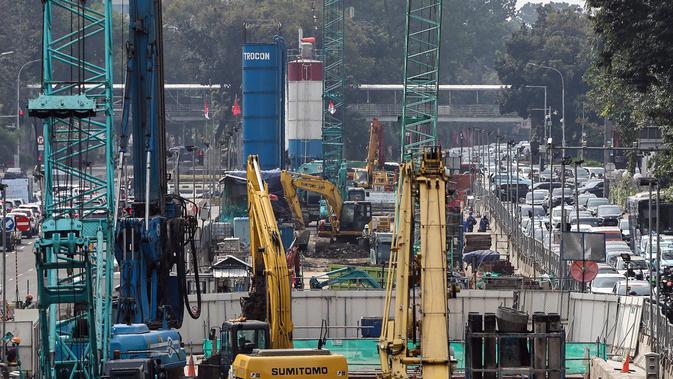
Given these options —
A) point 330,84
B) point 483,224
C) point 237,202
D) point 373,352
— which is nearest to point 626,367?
point 373,352

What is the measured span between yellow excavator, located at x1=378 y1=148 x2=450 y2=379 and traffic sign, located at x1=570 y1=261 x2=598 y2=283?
24.1 m

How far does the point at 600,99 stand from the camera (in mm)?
105688

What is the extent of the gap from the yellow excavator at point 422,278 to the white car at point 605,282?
31.8 m

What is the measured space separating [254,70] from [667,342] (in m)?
73.5

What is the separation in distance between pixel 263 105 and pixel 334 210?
17.6 meters

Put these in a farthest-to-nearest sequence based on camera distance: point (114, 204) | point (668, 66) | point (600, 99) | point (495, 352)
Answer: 1. point (600, 99)
2. point (668, 66)
3. point (114, 204)
4. point (495, 352)

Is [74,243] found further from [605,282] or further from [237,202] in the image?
[237,202]

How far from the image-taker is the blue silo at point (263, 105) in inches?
4993

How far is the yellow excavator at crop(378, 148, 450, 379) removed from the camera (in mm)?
40969

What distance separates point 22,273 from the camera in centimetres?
9525

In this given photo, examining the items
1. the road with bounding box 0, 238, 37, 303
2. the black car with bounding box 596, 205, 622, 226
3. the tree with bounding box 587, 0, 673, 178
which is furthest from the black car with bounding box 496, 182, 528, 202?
the tree with bounding box 587, 0, 673, 178

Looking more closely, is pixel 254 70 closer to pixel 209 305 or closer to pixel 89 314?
pixel 209 305

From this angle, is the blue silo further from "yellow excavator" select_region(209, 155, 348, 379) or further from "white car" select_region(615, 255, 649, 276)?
"yellow excavator" select_region(209, 155, 348, 379)

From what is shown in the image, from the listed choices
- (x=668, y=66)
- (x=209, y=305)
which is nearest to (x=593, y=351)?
(x=209, y=305)
